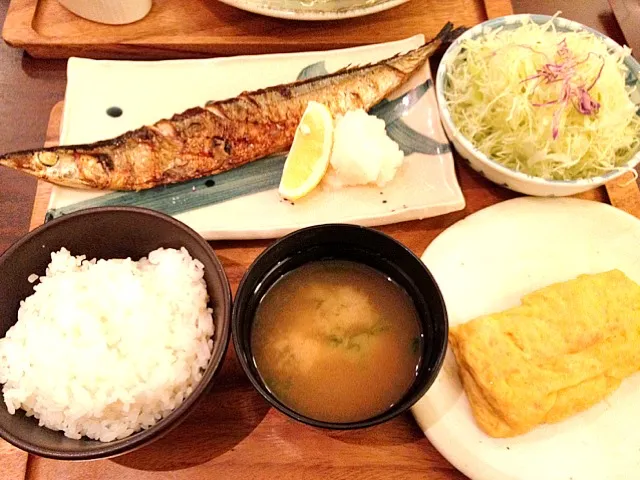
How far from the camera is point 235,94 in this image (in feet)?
6.84

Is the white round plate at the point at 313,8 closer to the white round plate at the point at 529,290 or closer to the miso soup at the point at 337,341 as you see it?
the white round plate at the point at 529,290

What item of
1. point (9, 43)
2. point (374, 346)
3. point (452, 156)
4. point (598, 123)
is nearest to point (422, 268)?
point (374, 346)

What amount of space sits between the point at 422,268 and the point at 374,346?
249 mm

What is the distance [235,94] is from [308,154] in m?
0.43

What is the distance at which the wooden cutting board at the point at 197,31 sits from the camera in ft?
7.15

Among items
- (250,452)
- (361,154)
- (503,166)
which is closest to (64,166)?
(361,154)

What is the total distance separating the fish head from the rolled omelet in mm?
1247

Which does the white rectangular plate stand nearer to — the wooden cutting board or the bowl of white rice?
the wooden cutting board

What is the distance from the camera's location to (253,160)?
195cm

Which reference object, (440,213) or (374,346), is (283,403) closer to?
(374,346)

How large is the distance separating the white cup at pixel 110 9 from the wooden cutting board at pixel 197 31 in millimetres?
28

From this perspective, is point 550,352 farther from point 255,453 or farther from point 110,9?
point 110,9

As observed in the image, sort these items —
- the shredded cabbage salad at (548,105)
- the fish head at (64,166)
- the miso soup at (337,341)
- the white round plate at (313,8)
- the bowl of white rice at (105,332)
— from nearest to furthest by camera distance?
the bowl of white rice at (105,332)
the miso soup at (337,341)
the fish head at (64,166)
the shredded cabbage salad at (548,105)
the white round plate at (313,8)

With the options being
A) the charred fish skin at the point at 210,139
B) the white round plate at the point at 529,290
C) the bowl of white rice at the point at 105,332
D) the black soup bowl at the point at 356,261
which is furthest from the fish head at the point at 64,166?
the white round plate at the point at 529,290
